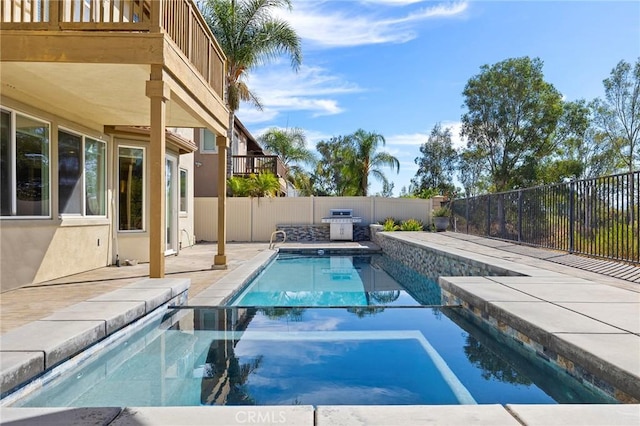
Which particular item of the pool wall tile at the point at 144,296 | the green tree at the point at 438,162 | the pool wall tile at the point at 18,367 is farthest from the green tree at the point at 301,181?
the pool wall tile at the point at 18,367

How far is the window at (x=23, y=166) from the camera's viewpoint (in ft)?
18.1

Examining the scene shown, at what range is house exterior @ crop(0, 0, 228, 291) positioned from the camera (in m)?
4.90

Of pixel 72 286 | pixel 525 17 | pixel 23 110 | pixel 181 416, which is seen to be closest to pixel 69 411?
pixel 181 416

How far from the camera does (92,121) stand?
7531 millimetres

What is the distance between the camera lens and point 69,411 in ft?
6.84

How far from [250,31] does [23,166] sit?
12352 millimetres

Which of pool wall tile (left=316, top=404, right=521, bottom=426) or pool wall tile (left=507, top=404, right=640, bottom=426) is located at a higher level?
pool wall tile (left=507, top=404, right=640, bottom=426)

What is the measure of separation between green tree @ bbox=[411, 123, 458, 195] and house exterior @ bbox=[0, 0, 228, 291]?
25461 mm

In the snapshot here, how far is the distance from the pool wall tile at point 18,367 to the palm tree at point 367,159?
69.7ft

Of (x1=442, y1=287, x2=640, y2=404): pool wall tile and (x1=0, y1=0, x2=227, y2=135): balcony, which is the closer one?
(x1=442, y1=287, x2=640, y2=404): pool wall tile

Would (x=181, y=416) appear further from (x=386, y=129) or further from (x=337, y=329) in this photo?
(x=386, y=129)

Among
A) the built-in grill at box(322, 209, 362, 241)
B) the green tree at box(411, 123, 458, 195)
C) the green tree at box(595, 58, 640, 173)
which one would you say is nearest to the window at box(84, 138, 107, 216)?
the built-in grill at box(322, 209, 362, 241)

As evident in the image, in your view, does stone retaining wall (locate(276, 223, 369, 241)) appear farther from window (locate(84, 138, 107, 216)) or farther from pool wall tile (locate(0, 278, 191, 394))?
pool wall tile (locate(0, 278, 191, 394))

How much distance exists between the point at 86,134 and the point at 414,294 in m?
6.39
